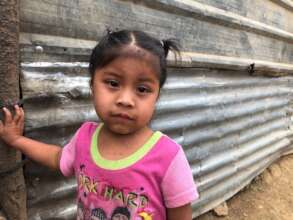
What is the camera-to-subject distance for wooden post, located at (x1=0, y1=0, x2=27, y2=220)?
1493 millimetres

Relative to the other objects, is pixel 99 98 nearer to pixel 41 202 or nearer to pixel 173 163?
pixel 173 163

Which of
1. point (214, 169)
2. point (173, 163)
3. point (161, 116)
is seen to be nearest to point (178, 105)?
point (161, 116)

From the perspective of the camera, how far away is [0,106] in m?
1.56

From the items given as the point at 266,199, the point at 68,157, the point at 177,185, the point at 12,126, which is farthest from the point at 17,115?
the point at 266,199

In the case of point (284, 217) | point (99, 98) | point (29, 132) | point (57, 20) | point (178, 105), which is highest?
point (57, 20)

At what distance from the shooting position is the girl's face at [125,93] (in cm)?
141

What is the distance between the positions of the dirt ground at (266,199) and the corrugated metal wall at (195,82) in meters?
0.13

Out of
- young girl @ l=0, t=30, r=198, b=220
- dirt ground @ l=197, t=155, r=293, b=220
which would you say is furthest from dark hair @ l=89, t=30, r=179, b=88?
dirt ground @ l=197, t=155, r=293, b=220

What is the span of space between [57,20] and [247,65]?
233cm

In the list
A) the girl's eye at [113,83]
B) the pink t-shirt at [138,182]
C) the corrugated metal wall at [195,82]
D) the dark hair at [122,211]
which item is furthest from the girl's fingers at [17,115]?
the dark hair at [122,211]

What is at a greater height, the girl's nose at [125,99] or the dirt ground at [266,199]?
the girl's nose at [125,99]

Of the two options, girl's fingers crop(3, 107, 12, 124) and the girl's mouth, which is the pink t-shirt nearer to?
the girl's mouth

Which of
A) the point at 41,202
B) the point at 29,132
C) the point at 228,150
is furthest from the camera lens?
the point at 228,150

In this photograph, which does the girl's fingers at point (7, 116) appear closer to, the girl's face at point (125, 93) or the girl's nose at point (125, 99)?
the girl's face at point (125, 93)
